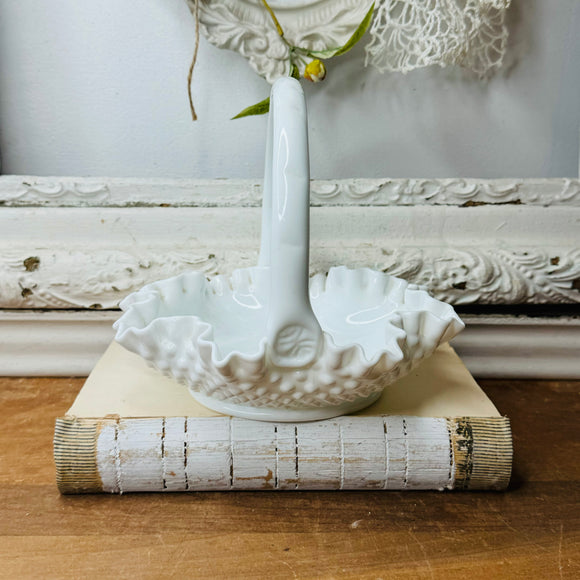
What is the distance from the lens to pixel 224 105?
0.57 m

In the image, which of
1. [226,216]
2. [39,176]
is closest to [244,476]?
[226,216]

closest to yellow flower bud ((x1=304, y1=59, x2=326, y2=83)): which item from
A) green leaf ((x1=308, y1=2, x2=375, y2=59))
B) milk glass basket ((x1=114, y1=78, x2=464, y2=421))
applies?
green leaf ((x1=308, y1=2, x2=375, y2=59))

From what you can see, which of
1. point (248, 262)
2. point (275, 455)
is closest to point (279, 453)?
point (275, 455)

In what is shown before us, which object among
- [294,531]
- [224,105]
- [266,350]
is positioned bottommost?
[294,531]

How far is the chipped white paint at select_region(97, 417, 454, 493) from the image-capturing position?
0.34m

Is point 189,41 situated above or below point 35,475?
above

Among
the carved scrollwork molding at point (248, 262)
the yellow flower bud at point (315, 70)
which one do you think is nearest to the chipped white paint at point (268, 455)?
the carved scrollwork molding at point (248, 262)

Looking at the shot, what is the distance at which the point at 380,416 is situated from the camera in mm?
359

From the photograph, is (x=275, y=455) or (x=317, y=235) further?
(x=317, y=235)

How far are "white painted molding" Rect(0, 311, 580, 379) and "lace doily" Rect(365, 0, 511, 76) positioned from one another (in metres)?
0.25

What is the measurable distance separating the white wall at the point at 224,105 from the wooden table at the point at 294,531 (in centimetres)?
33

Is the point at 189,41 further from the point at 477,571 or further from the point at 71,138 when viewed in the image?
the point at 477,571

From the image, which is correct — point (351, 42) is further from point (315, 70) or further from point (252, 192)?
point (252, 192)

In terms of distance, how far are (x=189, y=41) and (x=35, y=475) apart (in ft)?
1.38
